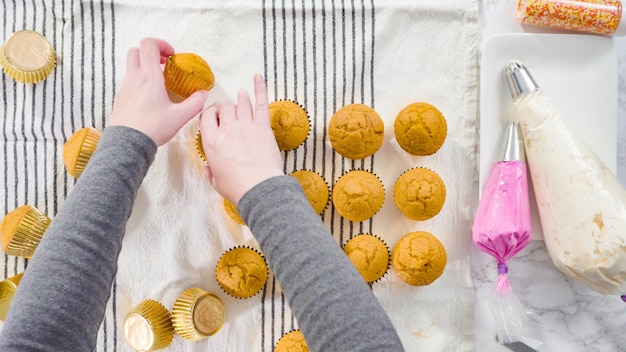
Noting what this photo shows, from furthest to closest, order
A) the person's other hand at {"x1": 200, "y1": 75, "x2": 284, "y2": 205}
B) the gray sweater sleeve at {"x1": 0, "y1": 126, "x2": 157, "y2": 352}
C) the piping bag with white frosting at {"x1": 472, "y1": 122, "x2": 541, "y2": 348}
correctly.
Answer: the piping bag with white frosting at {"x1": 472, "y1": 122, "x2": 541, "y2": 348}
the person's other hand at {"x1": 200, "y1": 75, "x2": 284, "y2": 205}
the gray sweater sleeve at {"x1": 0, "y1": 126, "x2": 157, "y2": 352}

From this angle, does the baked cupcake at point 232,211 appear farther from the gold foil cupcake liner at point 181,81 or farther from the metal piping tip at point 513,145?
the metal piping tip at point 513,145

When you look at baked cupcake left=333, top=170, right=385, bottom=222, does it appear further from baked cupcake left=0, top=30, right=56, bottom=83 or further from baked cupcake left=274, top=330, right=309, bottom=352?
baked cupcake left=0, top=30, right=56, bottom=83

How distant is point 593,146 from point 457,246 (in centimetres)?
27

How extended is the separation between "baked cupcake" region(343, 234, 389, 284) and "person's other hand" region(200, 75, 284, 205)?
0.60ft

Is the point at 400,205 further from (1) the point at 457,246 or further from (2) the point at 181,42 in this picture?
(2) the point at 181,42

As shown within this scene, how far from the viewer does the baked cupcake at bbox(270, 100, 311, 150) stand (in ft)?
2.76

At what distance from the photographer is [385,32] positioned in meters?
0.92

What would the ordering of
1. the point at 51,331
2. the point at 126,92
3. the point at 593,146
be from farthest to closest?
the point at 593,146, the point at 126,92, the point at 51,331

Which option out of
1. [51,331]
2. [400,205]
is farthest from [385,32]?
[51,331]

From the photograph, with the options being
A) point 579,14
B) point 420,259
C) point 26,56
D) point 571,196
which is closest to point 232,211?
point 420,259

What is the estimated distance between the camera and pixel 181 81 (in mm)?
835

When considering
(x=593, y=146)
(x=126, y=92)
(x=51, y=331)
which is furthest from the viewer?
(x=593, y=146)

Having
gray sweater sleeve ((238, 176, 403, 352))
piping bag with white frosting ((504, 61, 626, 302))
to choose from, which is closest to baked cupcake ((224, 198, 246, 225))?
gray sweater sleeve ((238, 176, 403, 352))

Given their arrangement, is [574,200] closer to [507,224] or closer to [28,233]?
[507,224]
